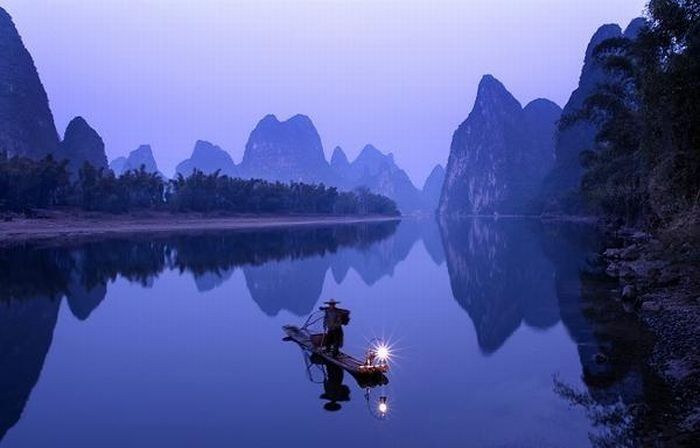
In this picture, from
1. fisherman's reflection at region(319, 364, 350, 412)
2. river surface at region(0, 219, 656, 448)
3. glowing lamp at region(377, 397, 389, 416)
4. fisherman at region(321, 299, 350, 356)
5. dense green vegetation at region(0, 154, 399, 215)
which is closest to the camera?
river surface at region(0, 219, 656, 448)

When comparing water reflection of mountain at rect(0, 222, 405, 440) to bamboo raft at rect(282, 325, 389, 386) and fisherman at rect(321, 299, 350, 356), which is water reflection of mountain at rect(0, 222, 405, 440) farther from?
fisherman at rect(321, 299, 350, 356)

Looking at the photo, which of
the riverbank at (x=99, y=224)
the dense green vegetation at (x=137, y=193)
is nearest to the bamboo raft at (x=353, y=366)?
the riverbank at (x=99, y=224)

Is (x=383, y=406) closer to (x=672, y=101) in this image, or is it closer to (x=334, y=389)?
(x=334, y=389)

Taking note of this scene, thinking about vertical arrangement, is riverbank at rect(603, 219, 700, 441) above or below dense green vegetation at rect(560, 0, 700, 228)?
below

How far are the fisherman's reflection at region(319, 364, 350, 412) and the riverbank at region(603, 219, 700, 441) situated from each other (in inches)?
255

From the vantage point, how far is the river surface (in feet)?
35.4

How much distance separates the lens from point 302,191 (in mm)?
136375

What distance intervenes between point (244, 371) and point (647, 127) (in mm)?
14115

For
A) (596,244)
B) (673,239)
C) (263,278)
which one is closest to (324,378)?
(673,239)

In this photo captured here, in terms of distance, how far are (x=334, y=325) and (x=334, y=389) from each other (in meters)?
1.74

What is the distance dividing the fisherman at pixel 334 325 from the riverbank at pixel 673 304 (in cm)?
743

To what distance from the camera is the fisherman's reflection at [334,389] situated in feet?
39.8

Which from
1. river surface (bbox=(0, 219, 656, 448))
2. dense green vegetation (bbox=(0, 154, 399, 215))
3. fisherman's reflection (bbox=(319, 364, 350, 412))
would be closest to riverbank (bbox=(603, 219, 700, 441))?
river surface (bbox=(0, 219, 656, 448))

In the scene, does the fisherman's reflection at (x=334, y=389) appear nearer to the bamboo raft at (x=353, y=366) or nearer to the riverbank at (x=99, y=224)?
the bamboo raft at (x=353, y=366)
